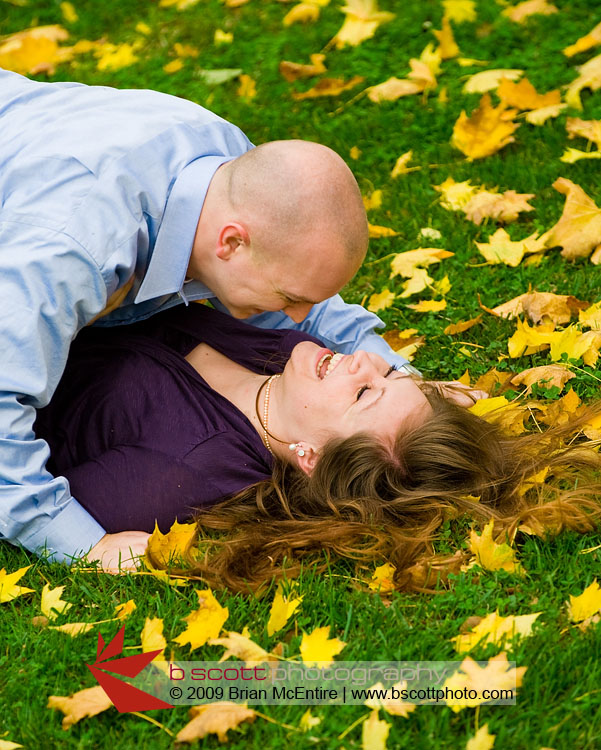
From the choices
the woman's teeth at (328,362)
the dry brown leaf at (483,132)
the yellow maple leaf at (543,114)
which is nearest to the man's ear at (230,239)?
the woman's teeth at (328,362)

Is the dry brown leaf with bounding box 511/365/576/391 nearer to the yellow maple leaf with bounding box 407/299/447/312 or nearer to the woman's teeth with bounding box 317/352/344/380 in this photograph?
the yellow maple leaf with bounding box 407/299/447/312

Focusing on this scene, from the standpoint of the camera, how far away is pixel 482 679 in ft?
6.77

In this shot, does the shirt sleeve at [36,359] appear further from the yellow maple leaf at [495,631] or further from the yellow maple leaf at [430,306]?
the yellow maple leaf at [430,306]

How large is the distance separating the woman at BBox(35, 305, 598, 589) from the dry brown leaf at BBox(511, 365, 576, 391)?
22cm

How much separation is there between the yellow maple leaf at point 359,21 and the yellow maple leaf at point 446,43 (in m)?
0.44

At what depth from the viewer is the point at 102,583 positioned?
254cm

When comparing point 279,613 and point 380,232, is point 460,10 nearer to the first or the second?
point 380,232

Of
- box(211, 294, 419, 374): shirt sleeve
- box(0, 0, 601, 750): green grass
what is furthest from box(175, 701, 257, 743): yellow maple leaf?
box(211, 294, 419, 374): shirt sleeve

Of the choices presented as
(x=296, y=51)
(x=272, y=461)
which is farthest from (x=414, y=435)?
(x=296, y=51)

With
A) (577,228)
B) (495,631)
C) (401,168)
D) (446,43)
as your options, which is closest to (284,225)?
(495,631)

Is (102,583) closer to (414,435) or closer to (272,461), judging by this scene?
(272,461)

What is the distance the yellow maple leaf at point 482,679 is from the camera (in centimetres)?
204

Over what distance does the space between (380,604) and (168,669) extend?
561 mm

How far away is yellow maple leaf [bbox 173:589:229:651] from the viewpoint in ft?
7.45
